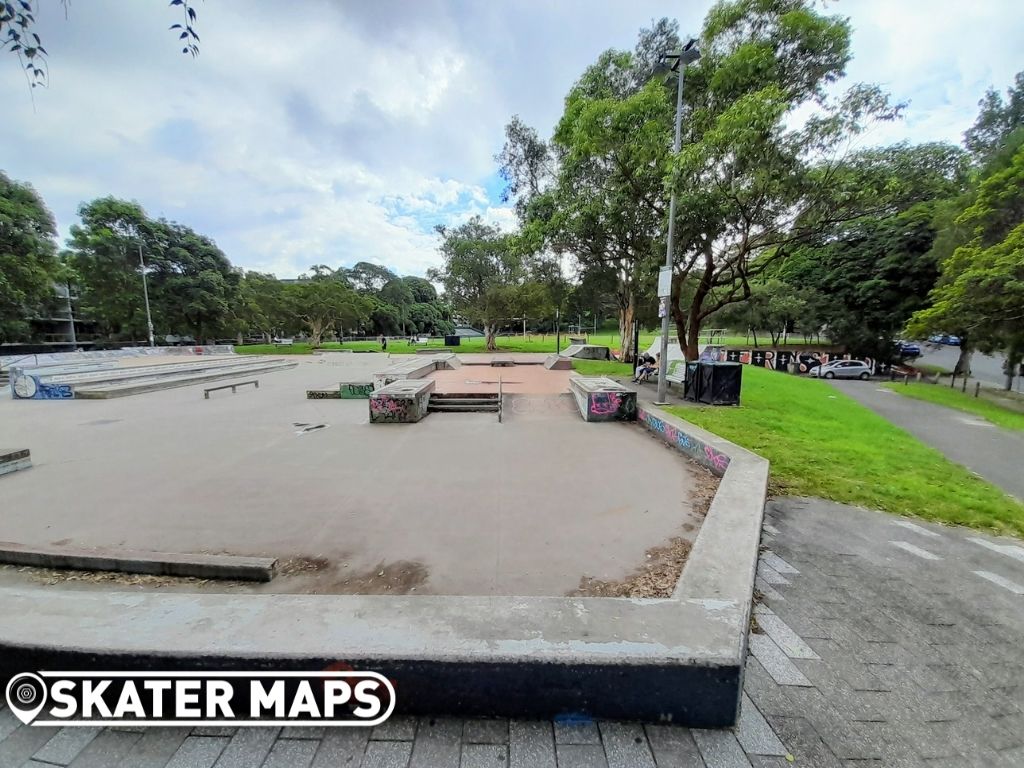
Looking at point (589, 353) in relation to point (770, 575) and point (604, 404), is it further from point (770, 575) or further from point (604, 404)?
point (770, 575)

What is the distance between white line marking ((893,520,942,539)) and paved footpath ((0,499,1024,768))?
1.07 m

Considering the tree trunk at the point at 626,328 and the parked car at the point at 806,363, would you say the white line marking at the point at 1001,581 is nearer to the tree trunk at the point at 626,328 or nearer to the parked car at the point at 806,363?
the tree trunk at the point at 626,328

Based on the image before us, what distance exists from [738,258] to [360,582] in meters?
11.7

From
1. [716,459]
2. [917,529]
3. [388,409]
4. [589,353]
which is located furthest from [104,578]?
[589,353]

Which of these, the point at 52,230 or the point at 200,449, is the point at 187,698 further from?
the point at 52,230

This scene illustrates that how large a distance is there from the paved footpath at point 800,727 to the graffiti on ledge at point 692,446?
2318 mm

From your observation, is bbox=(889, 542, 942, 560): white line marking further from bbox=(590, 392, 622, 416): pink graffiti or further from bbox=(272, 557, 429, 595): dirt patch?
bbox=(590, 392, 622, 416): pink graffiti

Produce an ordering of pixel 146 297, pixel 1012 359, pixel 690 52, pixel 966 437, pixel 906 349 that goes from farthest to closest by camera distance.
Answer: pixel 906 349, pixel 146 297, pixel 1012 359, pixel 966 437, pixel 690 52

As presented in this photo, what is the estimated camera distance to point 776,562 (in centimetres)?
316

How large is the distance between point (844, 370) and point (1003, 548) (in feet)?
88.6

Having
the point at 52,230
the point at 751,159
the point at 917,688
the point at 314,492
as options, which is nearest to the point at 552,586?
the point at 917,688

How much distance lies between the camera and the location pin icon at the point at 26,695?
170 cm

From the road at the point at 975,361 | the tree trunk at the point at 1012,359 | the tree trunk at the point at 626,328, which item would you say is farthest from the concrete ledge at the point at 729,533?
the road at the point at 975,361

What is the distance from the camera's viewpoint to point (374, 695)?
1.70 meters
